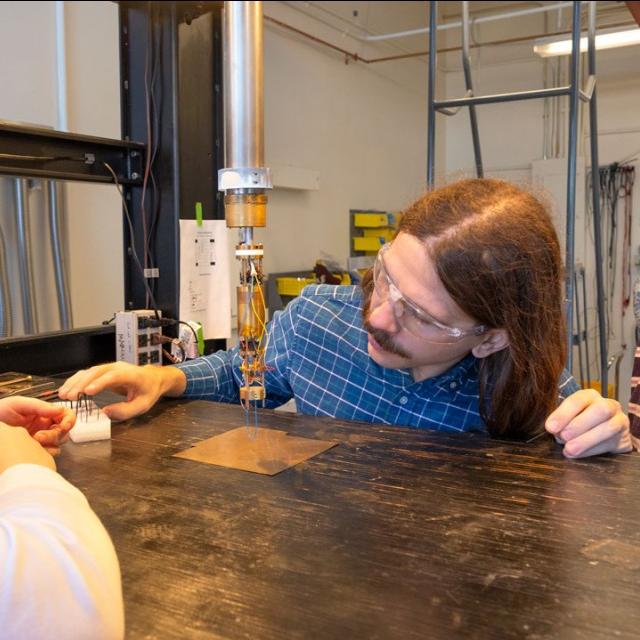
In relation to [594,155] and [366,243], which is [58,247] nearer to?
[594,155]

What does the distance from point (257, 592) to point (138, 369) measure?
2.10 ft

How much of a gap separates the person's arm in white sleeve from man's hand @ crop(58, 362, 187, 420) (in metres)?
0.50

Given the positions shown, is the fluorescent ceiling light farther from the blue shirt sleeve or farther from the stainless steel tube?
the stainless steel tube

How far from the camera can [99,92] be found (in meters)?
2.34

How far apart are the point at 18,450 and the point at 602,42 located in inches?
92.2

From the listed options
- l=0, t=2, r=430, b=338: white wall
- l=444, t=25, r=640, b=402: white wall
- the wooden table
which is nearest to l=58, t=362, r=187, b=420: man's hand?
the wooden table

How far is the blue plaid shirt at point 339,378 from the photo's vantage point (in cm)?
114

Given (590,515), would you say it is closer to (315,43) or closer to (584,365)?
(584,365)

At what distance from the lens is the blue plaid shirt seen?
1.14 metres

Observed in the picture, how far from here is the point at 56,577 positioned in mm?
471

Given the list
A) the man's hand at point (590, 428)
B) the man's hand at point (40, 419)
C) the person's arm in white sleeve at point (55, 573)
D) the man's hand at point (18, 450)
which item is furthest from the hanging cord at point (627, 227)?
the person's arm in white sleeve at point (55, 573)

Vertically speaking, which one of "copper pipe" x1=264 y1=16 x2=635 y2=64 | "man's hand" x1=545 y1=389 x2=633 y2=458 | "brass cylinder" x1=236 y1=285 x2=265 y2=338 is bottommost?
"man's hand" x1=545 y1=389 x2=633 y2=458

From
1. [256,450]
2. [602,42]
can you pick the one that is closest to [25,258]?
[256,450]

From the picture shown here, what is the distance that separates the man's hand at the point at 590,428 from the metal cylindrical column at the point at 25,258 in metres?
1.74
